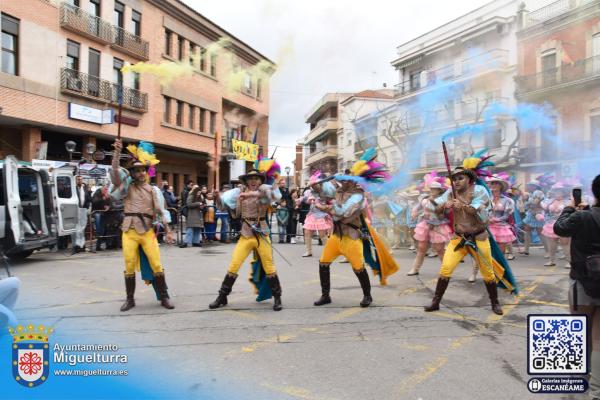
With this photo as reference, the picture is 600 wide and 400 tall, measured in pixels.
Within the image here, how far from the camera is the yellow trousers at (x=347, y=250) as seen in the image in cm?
584

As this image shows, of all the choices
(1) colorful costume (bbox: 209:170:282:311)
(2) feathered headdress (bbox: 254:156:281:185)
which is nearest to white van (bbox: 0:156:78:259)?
(1) colorful costume (bbox: 209:170:282:311)

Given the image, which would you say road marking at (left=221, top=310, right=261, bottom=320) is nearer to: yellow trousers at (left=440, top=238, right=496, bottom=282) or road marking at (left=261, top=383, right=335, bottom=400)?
road marking at (left=261, top=383, right=335, bottom=400)

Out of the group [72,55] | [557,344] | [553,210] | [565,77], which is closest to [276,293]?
[557,344]

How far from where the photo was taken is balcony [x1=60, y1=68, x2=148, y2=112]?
17703 mm

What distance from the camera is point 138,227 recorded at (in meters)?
5.77

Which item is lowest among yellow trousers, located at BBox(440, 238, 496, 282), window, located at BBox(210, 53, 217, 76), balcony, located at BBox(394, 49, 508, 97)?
yellow trousers, located at BBox(440, 238, 496, 282)

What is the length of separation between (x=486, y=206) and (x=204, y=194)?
363 inches

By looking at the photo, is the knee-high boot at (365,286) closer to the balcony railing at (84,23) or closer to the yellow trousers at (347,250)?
the yellow trousers at (347,250)

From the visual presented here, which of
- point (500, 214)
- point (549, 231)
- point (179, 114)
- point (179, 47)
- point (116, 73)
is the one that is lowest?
point (549, 231)

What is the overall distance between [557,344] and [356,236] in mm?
2885

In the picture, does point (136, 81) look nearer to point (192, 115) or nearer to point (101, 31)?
point (101, 31)

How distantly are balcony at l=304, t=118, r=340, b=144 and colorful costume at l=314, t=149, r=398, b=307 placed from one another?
110ft

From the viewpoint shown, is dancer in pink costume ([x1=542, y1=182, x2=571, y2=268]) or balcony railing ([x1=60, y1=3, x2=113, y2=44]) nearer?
dancer in pink costume ([x1=542, y1=182, x2=571, y2=268])

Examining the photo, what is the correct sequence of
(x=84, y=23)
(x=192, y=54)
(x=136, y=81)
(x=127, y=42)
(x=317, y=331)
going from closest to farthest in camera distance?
(x=317, y=331) → (x=192, y=54) → (x=84, y=23) → (x=127, y=42) → (x=136, y=81)
